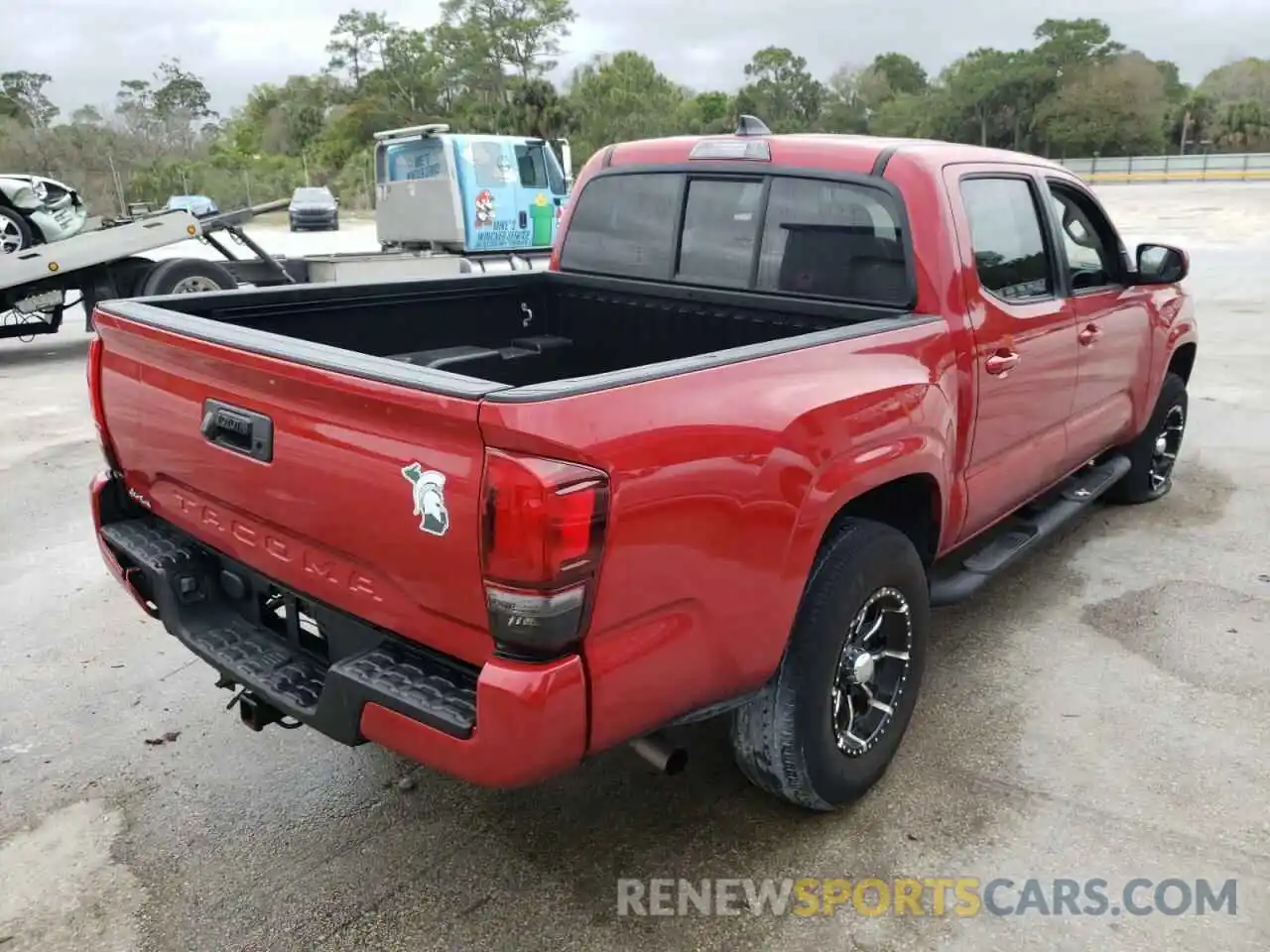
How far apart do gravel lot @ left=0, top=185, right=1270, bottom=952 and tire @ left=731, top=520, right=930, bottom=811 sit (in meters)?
0.20

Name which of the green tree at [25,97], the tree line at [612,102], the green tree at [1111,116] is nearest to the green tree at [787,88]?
the tree line at [612,102]

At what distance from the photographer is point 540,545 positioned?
1979 mm

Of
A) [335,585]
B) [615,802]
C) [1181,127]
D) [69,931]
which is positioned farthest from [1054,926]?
[1181,127]

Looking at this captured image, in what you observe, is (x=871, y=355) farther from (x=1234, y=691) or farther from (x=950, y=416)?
(x=1234, y=691)

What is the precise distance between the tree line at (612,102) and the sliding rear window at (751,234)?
5580 cm

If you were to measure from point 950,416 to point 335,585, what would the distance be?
1903 millimetres

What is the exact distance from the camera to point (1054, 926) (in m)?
2.59

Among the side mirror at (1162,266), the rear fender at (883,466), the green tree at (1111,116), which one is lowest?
the rear fender at (883,466)

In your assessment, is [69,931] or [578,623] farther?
[69,931]

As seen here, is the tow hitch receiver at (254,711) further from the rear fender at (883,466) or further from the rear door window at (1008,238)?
the rear door window at (1008,238)

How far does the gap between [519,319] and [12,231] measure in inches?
322

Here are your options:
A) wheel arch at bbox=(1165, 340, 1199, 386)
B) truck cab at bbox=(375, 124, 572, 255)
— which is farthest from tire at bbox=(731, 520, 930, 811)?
truck cab at bbox=(375, 124, 572, 255)

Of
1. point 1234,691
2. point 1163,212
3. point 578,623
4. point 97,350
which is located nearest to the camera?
point 578,623

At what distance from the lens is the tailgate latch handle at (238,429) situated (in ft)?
7.99
